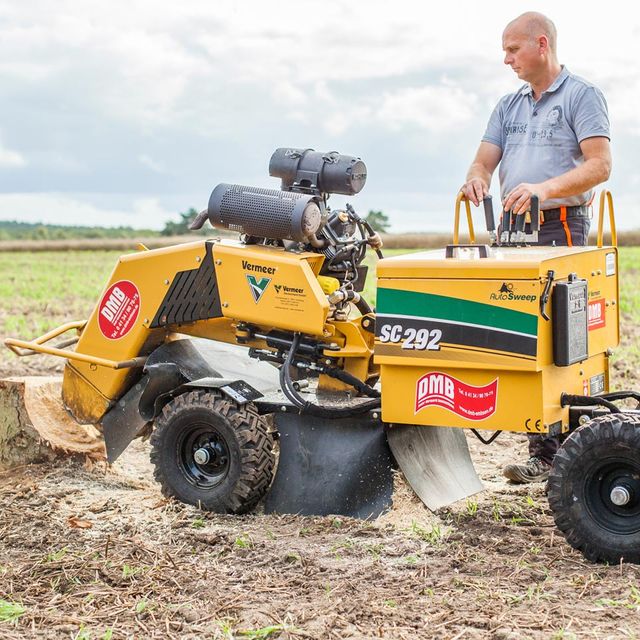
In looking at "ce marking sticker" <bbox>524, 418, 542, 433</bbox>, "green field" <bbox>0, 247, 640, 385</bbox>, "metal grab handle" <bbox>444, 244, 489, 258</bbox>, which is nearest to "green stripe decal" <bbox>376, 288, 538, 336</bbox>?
"metal grab handle" <bbox>444, 244, 489, 258</bbox>

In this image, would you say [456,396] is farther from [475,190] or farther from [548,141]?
[548,141]

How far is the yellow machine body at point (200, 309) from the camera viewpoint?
5.20 m

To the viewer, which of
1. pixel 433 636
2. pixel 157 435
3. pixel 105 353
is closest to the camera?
pixel 433 636

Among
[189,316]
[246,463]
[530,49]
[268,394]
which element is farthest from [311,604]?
[530,49]

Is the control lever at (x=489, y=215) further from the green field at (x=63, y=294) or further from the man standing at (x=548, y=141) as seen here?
the green field at (x=63, y=294)

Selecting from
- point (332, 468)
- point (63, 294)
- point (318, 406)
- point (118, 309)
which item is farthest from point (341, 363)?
point (63, 294)

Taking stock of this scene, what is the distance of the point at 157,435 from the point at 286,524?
84 cm

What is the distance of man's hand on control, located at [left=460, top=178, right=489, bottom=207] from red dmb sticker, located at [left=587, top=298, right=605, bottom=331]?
0.78 metres

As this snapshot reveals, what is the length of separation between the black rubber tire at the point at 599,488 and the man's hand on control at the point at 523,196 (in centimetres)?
116

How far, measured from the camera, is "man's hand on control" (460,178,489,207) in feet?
17.7

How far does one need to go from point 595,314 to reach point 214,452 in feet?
6.37

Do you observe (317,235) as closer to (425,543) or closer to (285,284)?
(285,284)

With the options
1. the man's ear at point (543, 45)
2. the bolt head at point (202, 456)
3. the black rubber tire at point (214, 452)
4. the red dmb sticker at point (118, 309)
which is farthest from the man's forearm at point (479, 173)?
the bolt head at point (202, 456)

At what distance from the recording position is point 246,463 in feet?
16.8
